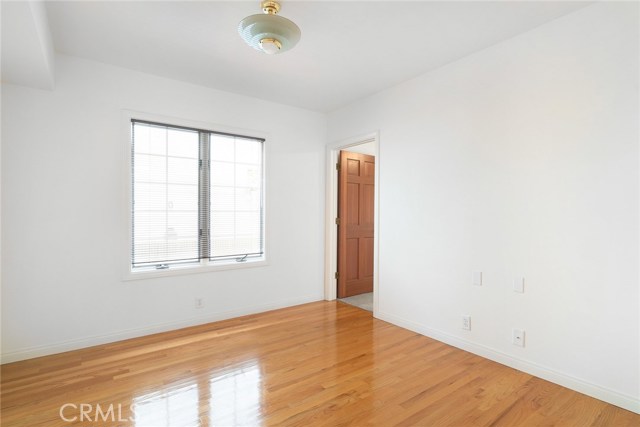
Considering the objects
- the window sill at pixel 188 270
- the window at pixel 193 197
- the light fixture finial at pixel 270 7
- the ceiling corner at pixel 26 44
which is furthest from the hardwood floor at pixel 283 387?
the light fixture finial at pixel 270 7

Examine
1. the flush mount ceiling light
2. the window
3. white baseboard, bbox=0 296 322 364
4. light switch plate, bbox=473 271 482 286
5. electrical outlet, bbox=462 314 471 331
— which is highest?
the flush mount ceiling light

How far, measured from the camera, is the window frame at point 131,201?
3117mm

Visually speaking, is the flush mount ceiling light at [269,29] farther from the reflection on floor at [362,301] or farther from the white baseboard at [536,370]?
the reflection on floor at [362,301]

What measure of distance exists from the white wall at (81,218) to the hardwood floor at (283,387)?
29 cm

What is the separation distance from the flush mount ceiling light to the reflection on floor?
3251mm

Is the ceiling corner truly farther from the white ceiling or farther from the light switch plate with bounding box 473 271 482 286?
the light switch plate with bounding box 473 271 482 286

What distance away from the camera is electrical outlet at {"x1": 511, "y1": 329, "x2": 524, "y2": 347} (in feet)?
8.23

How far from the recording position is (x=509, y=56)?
2588mm

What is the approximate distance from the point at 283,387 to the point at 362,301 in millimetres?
2399

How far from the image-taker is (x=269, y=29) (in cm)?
213

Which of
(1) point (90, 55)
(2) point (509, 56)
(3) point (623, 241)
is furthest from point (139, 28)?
(3) point (623, 241)

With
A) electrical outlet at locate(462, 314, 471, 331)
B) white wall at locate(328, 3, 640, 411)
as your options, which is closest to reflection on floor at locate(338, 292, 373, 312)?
white wall at locate(328, 3, 640, 411)

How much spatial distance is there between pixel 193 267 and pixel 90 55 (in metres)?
2.28

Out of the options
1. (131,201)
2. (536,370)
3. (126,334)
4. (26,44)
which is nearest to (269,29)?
(26,44)
